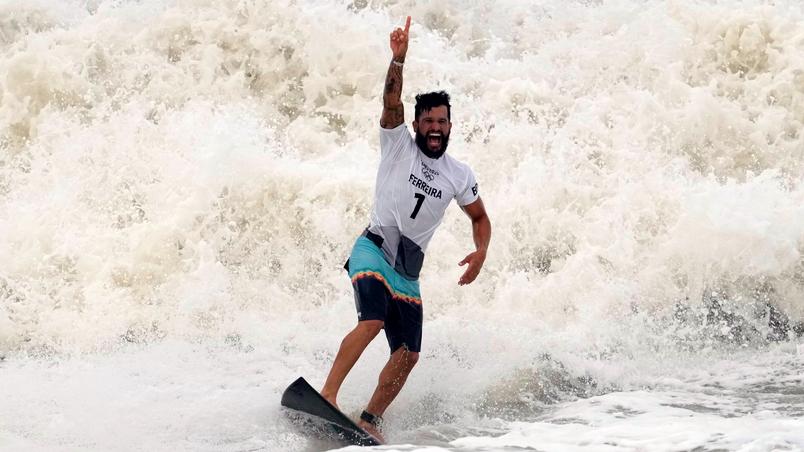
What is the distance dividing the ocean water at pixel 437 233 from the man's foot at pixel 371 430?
182mm

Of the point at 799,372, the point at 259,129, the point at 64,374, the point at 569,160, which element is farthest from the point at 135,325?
the point at 799,372

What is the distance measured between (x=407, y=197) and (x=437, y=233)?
3112mm

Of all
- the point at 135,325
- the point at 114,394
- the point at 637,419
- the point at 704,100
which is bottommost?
the point at 637,419

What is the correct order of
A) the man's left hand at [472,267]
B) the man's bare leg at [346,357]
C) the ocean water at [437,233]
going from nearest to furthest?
the man's bare leg at [346,357] < the man's left hand at [472,267] < the ocean water at [437,233]

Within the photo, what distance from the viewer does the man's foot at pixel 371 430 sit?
4.66m

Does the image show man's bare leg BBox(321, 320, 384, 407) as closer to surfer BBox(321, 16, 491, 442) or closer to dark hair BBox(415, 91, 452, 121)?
surfer BBox(321, 16, 491, 442)

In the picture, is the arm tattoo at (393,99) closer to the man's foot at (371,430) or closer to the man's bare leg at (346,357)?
the man's bare leg at (346,357)

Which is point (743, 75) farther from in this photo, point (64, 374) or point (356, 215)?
point (64, 374)

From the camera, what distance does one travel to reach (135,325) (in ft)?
23.8

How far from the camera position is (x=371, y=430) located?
15.6 ft

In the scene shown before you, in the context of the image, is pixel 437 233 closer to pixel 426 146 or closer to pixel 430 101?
pixel 426 146

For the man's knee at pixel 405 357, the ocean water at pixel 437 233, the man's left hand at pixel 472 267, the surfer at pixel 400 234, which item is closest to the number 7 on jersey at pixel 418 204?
the surfer at pixel 400 234

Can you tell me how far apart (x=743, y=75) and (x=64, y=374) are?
255 inches

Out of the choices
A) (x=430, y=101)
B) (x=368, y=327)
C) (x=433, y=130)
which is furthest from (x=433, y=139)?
(x=368, y=327)
